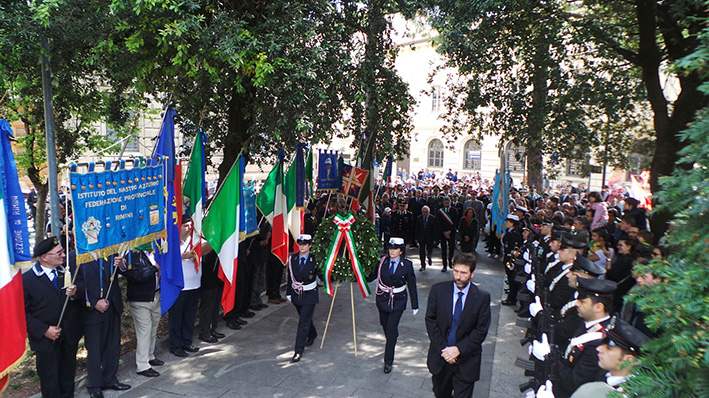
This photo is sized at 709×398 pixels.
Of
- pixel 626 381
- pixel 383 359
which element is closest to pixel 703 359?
pixel 626 381

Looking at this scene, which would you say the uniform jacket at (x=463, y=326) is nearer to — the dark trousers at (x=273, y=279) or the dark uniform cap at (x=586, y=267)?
the dark uniform cap at (x=586, y=267)

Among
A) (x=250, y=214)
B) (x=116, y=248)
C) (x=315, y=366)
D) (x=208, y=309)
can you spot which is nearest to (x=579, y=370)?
(x=315, y=366)

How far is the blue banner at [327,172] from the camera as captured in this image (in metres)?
12.1

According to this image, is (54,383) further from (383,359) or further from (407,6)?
(407,6)

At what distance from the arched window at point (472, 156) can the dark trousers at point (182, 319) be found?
40113 mm

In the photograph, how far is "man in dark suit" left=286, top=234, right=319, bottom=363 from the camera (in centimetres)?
770

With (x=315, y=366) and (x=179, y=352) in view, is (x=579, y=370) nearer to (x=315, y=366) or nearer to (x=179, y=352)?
(x=315, y=366)

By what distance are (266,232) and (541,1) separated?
25.8ft

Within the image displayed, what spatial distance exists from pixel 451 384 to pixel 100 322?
4.47 metres

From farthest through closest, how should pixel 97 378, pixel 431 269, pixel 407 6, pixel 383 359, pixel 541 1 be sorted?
1. pixel 431 269
2. pixel 541 1
3. pixel 407 6
4. pixel 383 359
5. pixel 97 378

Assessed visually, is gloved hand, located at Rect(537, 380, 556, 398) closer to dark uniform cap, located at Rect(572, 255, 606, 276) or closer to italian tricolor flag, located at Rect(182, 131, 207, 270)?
dark uniform cap, located at Rect(572, 255, 606, 276)

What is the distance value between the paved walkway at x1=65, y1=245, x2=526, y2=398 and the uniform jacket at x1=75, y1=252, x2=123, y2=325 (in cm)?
106

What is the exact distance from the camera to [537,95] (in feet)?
39.5

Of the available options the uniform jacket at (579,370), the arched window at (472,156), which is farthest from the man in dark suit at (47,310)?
the arched window at (472,156)
